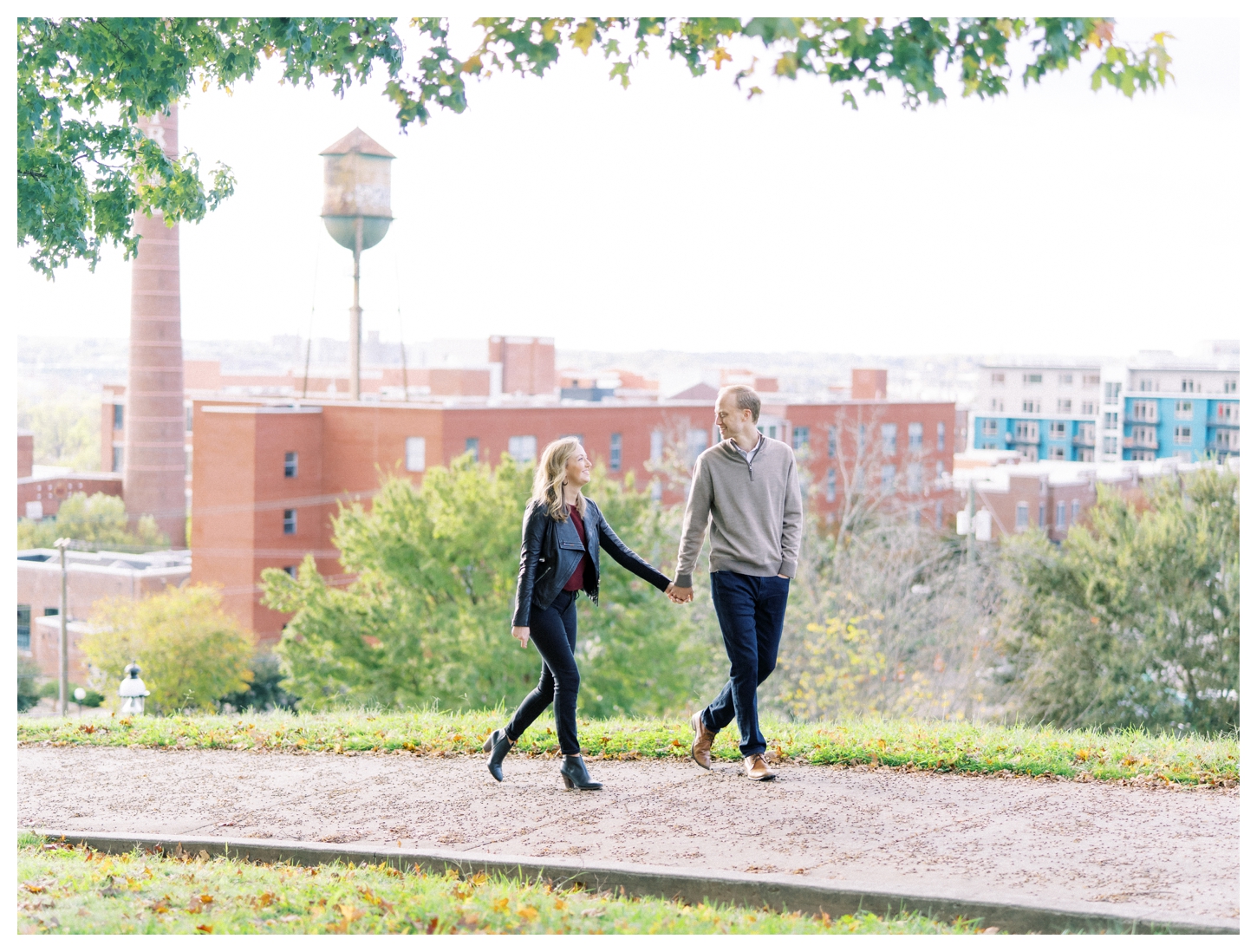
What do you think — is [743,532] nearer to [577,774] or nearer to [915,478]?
[577,774]

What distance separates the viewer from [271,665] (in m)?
44.4

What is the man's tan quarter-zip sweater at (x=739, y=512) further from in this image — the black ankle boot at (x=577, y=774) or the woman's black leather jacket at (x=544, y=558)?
the black ankle boot at (x=577, y=774)

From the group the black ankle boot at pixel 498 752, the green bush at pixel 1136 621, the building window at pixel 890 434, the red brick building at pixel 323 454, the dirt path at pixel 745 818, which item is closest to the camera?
the dirt path at pixel 745 818

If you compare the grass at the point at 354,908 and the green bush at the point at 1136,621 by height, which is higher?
the grass at the point at 354,908

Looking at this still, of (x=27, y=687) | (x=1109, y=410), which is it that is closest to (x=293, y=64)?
(x=27, y=687)

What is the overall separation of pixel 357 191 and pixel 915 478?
1170 inches

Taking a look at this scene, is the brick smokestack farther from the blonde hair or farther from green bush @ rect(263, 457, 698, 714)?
the blonde hair

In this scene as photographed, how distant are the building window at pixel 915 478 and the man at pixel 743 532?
175ft

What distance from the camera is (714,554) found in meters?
6.77

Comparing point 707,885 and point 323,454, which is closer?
point 707,885

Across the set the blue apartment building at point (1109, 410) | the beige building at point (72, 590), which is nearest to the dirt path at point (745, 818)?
the beige building at point (72, 590)

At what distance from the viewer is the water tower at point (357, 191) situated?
57031mm

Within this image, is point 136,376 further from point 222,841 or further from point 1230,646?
point 222,841

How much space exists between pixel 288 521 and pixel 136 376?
13.1 meters
